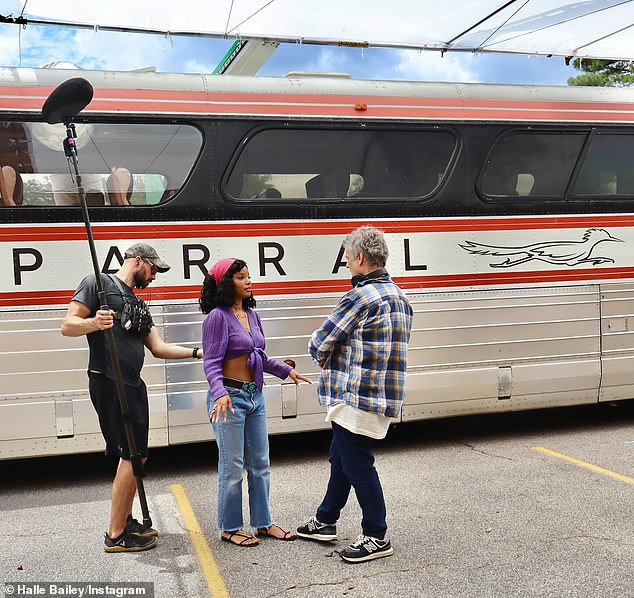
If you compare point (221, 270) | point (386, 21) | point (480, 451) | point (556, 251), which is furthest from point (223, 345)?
point (386, 21)

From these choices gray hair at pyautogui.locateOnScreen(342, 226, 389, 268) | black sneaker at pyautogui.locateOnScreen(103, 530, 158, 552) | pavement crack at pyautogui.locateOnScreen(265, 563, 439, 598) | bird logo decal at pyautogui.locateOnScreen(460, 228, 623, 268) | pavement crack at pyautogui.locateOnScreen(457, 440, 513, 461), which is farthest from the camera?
bird logo decal at pyautogui.locateOnScreen(460, 228, 623, 268)

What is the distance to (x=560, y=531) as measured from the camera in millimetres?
4938

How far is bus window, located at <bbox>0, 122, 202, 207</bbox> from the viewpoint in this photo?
6.21 m

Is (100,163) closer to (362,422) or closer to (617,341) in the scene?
(362,422)

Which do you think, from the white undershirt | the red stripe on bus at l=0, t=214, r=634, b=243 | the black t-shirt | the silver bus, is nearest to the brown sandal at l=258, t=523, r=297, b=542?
the white undershirt

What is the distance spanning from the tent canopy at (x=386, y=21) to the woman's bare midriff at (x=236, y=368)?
463 cm

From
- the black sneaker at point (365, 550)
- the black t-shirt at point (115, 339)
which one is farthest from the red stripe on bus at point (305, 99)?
the black sneaker at point (365, 550)

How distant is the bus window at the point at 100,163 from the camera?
6.21m

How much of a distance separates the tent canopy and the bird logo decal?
278cm

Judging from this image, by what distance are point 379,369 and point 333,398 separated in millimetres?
330

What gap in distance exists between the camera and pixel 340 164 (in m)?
7.03

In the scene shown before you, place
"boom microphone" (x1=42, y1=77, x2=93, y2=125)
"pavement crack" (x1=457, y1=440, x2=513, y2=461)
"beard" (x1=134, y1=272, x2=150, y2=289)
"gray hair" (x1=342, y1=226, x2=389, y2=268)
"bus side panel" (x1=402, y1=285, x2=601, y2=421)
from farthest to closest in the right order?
"bus side panel" (x1=402, y1=285, x2=601, y2=421)
"pavement crack" (x1=457, y1=440, x2=513, y2=461)
"beard" (x1=134, y1=272, x2=150, y2=289)
"boom microphone" (x1=42, y1=77, x2=93, y2=125)
"gray hair" (x1=342, y1=226, x2=389, y2=268)

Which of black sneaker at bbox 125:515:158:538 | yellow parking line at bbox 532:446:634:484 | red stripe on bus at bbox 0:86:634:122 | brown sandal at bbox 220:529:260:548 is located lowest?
yellow parking line at bbox 532:446:634:484

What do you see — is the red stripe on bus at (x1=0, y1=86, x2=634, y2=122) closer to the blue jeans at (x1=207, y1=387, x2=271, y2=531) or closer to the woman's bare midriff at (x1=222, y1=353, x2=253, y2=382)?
the woman's bare midriff at (x1=222, y1=353, x2=253, y2=382)
